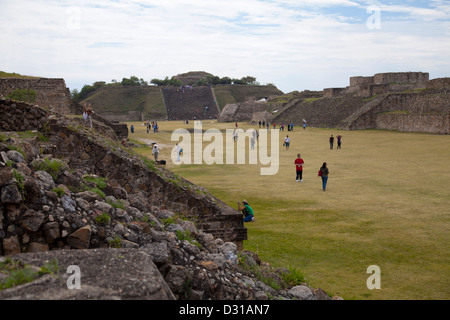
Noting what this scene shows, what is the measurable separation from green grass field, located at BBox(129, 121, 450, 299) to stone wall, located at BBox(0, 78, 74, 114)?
1342 cm

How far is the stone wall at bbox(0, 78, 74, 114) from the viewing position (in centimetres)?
2603

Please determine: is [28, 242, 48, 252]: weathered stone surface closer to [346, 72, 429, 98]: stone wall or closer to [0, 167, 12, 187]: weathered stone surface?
[0, 167, 12, 187]: weathered stone surface

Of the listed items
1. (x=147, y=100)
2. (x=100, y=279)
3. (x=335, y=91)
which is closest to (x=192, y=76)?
(x=147, y=100)

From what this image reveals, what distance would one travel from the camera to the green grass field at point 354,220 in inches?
274

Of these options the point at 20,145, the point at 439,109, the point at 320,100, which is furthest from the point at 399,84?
the point at 20,145

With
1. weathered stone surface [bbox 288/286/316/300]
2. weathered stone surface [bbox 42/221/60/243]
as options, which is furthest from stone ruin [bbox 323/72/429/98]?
weathered stone surface [bbox 42/221/60/243]

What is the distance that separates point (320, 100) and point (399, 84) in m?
10.3

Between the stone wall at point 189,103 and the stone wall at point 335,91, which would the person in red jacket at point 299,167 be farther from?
the stone wall at point 189,103

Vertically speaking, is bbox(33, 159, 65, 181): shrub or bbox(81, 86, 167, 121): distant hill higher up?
bbox(81, 86, 167, 121): distant hill

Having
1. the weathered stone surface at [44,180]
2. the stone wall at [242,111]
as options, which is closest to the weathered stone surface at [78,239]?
the weathered stone surface at [44,180]

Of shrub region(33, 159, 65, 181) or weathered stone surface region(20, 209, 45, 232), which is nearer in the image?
weathered stone surface region(20, 209, 45, 232)

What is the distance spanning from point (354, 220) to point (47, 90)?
2484cm

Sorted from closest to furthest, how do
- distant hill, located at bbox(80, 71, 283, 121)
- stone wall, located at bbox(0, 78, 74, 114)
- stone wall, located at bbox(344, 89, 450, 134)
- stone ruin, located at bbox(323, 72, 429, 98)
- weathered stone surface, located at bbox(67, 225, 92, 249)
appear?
weathered stone surface, located at bbox(67, 225, 92, 249)
stone wall, located at bbox(0, 78, 74, 114)
stone wall, located at bbox(344, 89, 450, 134)
stone ruin, located at bbox(323, 72, 429, 98)
distant hill, located at bbox(80, 71, 283, 121)
